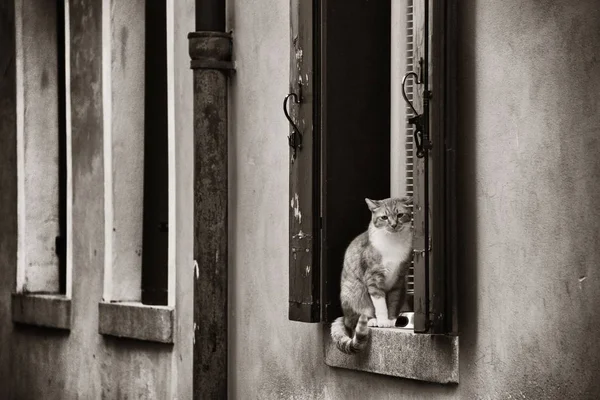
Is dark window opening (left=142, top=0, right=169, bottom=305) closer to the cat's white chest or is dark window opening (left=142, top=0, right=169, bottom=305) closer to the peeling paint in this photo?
the peeling paint

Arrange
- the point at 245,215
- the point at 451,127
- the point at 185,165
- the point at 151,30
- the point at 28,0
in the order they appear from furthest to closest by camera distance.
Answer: the point at 28,0
the point at 151,30
the point at 185,165
the point at 245,215
the point at 451,127

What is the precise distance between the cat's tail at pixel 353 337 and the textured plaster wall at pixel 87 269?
184 centimetres

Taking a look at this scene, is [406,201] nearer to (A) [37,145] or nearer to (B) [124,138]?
(B) [124,138]

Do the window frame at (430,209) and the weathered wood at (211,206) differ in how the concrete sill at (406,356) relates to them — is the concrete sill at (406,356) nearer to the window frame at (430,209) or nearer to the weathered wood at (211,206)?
the window frame at (430,209)

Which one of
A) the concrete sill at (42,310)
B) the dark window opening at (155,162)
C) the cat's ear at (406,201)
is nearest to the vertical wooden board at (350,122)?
the cat's ear at (406,201)

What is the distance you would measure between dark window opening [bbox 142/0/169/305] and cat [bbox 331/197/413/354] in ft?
9.57

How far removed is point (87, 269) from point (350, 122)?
143 inches

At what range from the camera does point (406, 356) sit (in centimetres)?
660

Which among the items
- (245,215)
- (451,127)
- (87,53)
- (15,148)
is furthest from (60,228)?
(451,127)

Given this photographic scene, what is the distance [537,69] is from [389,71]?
1.83m

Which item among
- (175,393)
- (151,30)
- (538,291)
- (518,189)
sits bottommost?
(175,393)

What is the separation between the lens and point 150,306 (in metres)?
9.33

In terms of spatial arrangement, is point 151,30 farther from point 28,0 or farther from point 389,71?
point 389,71

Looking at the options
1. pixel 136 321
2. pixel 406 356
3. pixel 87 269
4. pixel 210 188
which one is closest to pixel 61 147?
pixel 87 269
